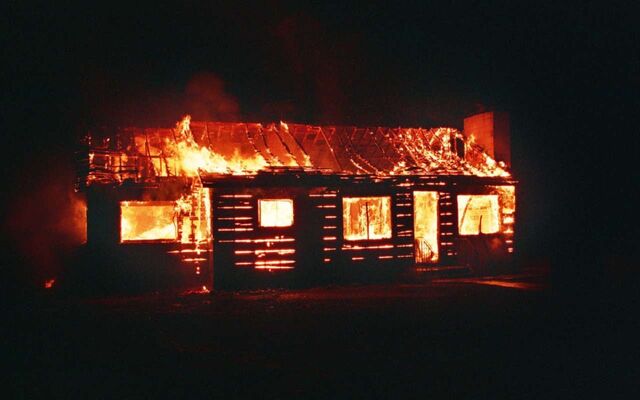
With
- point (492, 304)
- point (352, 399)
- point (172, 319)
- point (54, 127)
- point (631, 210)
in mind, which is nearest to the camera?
point (352, 399)

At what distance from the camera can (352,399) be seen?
6355 millimetres

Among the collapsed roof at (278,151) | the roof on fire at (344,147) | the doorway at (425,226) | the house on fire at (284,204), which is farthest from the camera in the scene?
the doorway at (425,226)

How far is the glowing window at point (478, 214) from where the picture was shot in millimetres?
18328

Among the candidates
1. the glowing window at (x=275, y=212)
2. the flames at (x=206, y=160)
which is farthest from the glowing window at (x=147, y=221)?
the glowing window at (x=275, y=212)

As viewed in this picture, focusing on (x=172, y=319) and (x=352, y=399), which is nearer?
(x=352, y=399)

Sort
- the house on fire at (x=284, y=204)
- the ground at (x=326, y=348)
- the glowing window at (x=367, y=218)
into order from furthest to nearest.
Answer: the glowing window at (x=367, y=218) < the house on fire at (x=284, y=204) < the ground at (x=326, y=348)

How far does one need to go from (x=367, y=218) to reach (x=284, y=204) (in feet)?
8.55

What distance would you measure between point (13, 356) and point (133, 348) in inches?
60.7

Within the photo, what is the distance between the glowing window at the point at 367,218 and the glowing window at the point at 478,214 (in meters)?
2.33

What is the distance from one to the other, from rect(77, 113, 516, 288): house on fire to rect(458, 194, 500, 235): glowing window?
34 millimetres

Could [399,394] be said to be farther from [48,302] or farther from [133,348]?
[48,302]

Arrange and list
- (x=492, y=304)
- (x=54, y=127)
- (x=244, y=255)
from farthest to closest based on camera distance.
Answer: (x=54, y=127), (x=244, y=255), (x=492, y=304)

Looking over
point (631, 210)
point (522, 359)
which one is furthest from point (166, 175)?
point (631, 210)

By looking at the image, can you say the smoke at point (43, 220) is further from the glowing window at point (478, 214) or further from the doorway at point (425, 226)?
the glowing window at point (478, 214)
